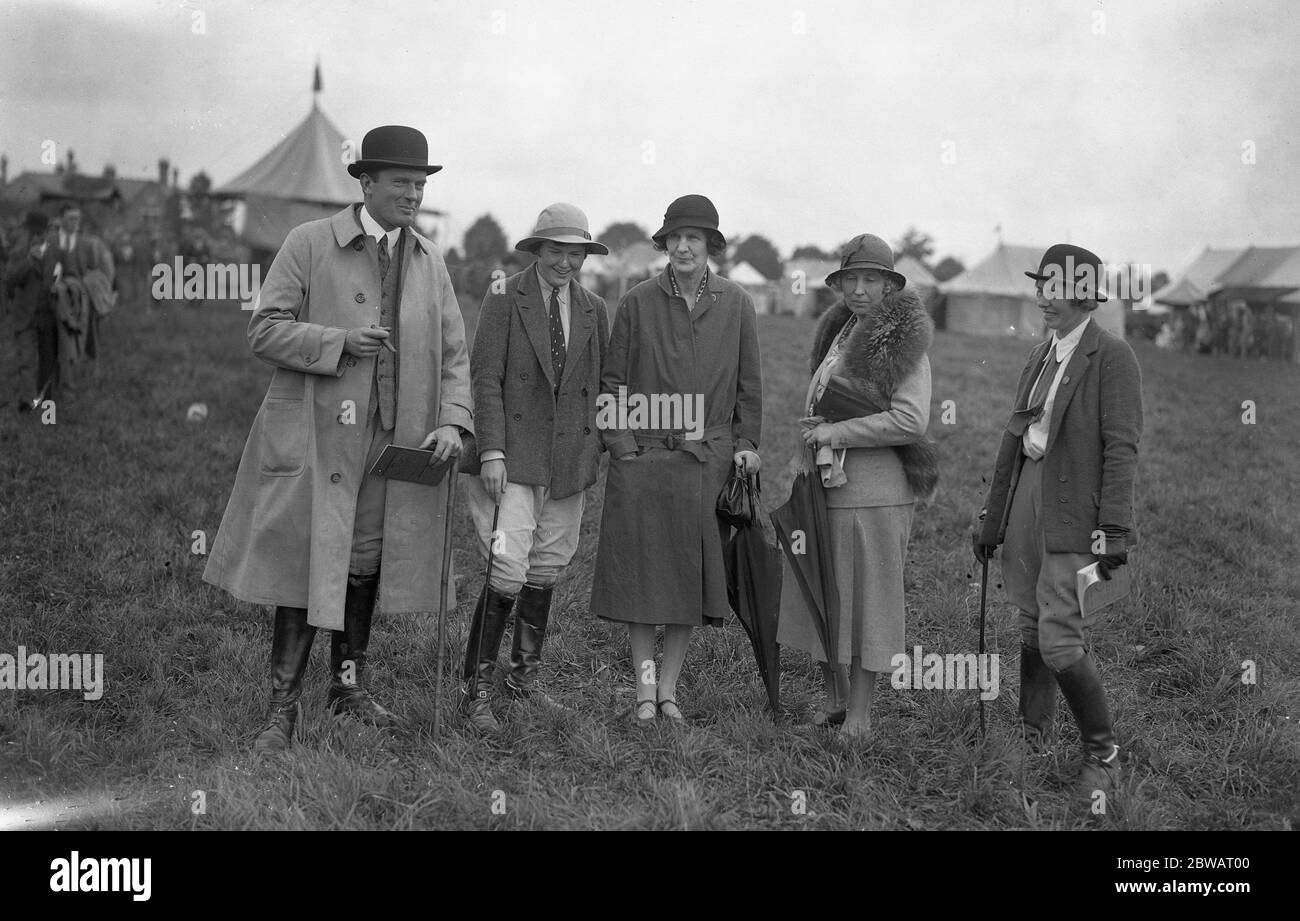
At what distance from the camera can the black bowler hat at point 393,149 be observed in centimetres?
439

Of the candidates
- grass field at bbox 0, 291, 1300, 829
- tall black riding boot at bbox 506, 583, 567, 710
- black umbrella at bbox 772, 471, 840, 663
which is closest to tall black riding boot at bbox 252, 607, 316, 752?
grass field at bbox 0, 291, 1300, 829

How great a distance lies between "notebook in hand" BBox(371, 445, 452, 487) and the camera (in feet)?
14.4

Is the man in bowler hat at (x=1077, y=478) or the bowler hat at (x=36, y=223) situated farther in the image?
the bowler hat at (x=36, y=223)

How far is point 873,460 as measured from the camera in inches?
182

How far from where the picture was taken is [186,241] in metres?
30.2

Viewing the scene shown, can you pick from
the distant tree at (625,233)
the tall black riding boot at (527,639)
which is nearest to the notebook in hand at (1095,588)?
the tall black riding boot at (527,639)

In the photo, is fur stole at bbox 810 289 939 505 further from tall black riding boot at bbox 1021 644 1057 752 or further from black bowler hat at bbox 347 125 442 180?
black bowler hat at bbox 347 125 442 180

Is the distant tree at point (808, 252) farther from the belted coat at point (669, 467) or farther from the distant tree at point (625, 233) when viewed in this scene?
the belted coat at point (669, 467)

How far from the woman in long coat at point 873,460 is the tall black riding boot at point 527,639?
1.23 meters

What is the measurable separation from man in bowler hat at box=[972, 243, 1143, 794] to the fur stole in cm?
42

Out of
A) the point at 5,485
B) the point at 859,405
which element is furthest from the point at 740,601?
the point at 5,485

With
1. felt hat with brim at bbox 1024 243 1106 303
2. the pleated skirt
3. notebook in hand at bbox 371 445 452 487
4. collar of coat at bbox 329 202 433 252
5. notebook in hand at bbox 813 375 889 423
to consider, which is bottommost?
the pleated skirt

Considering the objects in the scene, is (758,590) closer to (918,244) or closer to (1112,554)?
(1112,554)
